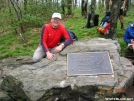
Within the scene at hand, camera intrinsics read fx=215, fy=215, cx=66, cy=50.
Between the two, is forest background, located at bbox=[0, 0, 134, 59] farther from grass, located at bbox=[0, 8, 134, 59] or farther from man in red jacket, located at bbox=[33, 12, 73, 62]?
man in red jacket, located at bbox=[33, 12, 73, 62]

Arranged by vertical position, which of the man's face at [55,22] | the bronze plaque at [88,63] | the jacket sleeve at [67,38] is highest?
the man's face at [55,22]

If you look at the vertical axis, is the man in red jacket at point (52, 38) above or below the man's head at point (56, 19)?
below

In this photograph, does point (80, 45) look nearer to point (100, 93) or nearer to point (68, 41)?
point (68, 41)

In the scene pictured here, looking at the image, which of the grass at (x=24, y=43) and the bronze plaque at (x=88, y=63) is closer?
the bronze plaque at (x=88, y=63)

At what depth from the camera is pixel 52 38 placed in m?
5.98

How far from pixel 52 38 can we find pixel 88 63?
1.37 m

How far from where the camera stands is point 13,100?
5312mm

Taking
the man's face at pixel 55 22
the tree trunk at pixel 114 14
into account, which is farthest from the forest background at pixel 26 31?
the man's face at pixel 55 22

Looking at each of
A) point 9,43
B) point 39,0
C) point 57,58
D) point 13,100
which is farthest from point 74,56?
point 39,0

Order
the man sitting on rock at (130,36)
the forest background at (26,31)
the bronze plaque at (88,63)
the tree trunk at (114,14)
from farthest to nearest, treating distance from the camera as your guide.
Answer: the forest background at (26,31)
the tree trunk at (114,14)
the man sitting on rock at (130,36)
the bronze plaque at (88,63)

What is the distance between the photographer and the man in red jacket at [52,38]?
579cm

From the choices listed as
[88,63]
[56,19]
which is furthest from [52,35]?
[88,63]

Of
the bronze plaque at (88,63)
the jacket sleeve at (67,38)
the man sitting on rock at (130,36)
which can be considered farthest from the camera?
the man sitting on rock at (130,36)

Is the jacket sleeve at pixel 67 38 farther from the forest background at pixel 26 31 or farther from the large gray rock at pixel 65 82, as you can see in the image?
the forest background at pixel 26 31
